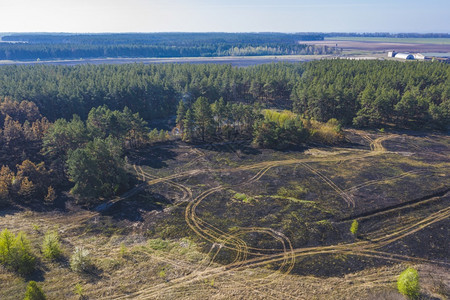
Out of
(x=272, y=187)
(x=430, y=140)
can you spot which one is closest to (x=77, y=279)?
(x=272, y=187)

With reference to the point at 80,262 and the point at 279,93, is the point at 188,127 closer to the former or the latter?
the point at 80,262

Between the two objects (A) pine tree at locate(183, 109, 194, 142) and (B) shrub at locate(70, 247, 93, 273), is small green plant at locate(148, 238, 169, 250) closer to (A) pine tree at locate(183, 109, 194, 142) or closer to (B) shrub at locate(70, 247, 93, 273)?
(B) shrub at locate(70, 247, 93, 273)

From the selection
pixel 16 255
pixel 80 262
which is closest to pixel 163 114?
pixel 16 255

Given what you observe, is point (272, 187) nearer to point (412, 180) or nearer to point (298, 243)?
point (298, 243)

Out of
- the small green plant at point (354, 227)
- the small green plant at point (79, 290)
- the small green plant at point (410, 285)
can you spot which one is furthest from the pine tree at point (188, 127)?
the small green plant at point (410, 285)

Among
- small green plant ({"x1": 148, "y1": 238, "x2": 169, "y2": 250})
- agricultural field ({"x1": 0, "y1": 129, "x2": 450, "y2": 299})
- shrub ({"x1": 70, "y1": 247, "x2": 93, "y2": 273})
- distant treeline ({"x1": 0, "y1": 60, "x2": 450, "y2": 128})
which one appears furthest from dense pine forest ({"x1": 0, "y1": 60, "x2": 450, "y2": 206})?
small green plant ({"x1": 148, "y1": 238, "x2": 169, "y2": 250})
